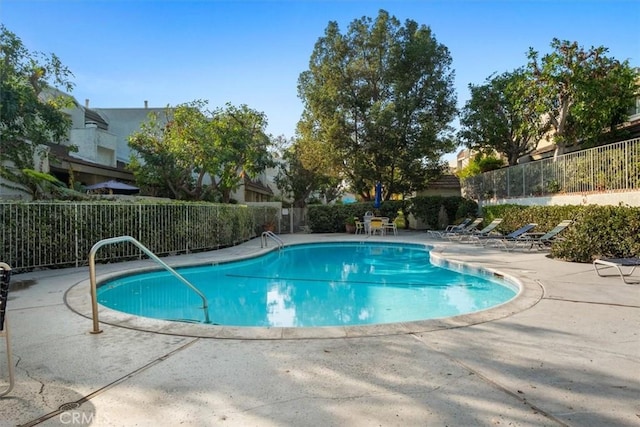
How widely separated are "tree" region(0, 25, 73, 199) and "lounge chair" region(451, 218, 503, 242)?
15.2 metres

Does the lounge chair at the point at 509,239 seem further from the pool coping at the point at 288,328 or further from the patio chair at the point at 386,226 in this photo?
the pool coping at the point at 288,328

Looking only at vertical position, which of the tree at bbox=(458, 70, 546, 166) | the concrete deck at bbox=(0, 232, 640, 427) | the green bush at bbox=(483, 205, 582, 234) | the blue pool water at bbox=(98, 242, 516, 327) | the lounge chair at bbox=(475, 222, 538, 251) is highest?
the tree at bbox=(458, 70, 546, 166)

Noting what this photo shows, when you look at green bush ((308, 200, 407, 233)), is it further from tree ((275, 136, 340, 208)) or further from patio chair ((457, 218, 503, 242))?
tree ((275, 136, 340, 208))

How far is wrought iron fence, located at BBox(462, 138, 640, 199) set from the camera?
11.2 meters

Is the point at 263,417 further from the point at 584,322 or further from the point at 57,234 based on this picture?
the point at 57,234

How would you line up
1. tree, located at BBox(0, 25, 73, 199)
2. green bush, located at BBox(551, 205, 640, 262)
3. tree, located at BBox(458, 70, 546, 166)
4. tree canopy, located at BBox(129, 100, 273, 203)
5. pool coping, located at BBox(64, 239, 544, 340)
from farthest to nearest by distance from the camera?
1. tree, located at BBox(458, 70, 546, 166)
2. tree canopy, located at BBox(129, 100, 273, 203)
3. tree, located at BBox(0, 25, 73, 199)
4. green bush, located at BBox(551, 205, 640, 262)
5. pool coping, located at BBox(64, 239, 544, 340)

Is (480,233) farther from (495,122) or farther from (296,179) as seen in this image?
(296,179)

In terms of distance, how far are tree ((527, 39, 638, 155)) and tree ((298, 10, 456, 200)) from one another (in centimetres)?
692

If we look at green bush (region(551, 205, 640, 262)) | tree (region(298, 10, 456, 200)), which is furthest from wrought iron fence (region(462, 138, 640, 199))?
tree (region(298, 10, 456, 200))

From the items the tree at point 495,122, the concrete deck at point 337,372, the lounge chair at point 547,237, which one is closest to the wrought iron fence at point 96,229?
the concrete deck at point 337,372

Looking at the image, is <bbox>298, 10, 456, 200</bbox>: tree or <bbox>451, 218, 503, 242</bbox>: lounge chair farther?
<bbox>298, 10, 456, 200</bbox>: tree

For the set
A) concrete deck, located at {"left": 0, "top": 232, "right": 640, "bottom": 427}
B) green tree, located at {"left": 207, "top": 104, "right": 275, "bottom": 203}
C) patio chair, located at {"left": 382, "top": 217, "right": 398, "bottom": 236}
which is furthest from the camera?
patio chair, located at {"left": 382, "top": 217, "right": 398, "bottom": 236}

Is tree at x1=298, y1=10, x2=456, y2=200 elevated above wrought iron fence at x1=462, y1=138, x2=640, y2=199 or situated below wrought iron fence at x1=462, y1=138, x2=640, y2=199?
above

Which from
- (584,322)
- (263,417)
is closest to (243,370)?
(263,417)
